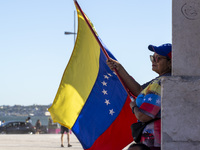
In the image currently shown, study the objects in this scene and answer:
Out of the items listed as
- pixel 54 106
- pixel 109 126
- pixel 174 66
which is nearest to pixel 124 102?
pixel 109 126

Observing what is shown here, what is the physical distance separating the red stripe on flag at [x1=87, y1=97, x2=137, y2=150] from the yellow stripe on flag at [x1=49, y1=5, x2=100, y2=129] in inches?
17.1

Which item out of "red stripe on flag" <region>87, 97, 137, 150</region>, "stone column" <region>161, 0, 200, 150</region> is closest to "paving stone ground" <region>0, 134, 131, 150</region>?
"red stripe on flag" <region>87, 97, 137, 150</region>

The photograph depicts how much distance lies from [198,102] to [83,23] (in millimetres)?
3071

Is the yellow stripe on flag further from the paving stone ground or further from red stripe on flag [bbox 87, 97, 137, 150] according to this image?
the paving stone ground

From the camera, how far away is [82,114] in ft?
21.0

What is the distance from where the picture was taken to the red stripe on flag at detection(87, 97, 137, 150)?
609cm

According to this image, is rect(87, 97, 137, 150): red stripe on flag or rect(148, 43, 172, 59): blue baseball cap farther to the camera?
rect(87, 97, 137, 150): red stripe on flag

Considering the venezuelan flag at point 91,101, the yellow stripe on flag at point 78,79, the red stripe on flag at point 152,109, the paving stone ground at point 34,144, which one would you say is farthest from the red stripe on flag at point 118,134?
the paving stone ground at point 34,144

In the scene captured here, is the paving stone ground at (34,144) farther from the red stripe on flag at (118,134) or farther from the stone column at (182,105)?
the stone column at (182,105)

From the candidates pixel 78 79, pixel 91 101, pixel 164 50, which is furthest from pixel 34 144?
pixel 164 50

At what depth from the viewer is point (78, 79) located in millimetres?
6559

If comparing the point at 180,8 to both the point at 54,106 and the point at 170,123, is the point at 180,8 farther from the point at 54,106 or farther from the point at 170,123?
the point at 54,106

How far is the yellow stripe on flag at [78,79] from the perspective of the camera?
21.1ft

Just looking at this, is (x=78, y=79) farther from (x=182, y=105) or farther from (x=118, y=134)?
(x=182, y=105)
